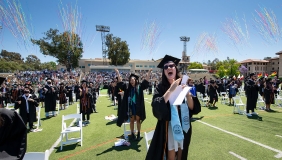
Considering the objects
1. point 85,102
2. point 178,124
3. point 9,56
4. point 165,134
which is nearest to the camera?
point 178,124

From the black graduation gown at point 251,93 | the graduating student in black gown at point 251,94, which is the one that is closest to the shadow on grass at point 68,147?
the graduating student in black gown at point 251,94

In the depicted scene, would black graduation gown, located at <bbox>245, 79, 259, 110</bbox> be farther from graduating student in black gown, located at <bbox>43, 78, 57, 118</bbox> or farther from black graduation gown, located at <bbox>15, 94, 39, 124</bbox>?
graduating student in black gown, located at <bbox>43, 78, 57, 118</bbox>

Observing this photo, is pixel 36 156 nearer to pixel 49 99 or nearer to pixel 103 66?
pixel 49 99

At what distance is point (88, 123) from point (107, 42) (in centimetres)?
4656

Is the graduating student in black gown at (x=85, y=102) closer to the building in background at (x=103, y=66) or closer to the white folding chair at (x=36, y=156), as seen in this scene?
the white folding chair at (x=36, y=156)

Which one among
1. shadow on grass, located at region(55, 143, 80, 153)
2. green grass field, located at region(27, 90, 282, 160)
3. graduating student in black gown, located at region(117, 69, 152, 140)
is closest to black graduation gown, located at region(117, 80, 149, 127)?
graduating student in black gown, located at region(117, 69, 152, 140)

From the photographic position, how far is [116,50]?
2002 inches

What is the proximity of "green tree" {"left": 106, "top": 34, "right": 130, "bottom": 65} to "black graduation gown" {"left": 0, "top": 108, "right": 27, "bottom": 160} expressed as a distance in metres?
50.0

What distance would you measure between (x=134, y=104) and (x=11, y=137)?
3686 millimetres

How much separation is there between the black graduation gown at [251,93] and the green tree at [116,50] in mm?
44973

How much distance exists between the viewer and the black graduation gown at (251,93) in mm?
8039

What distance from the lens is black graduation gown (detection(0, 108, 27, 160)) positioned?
1.55 meters

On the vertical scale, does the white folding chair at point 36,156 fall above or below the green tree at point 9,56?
below

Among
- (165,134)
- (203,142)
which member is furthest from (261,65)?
(165,134)
